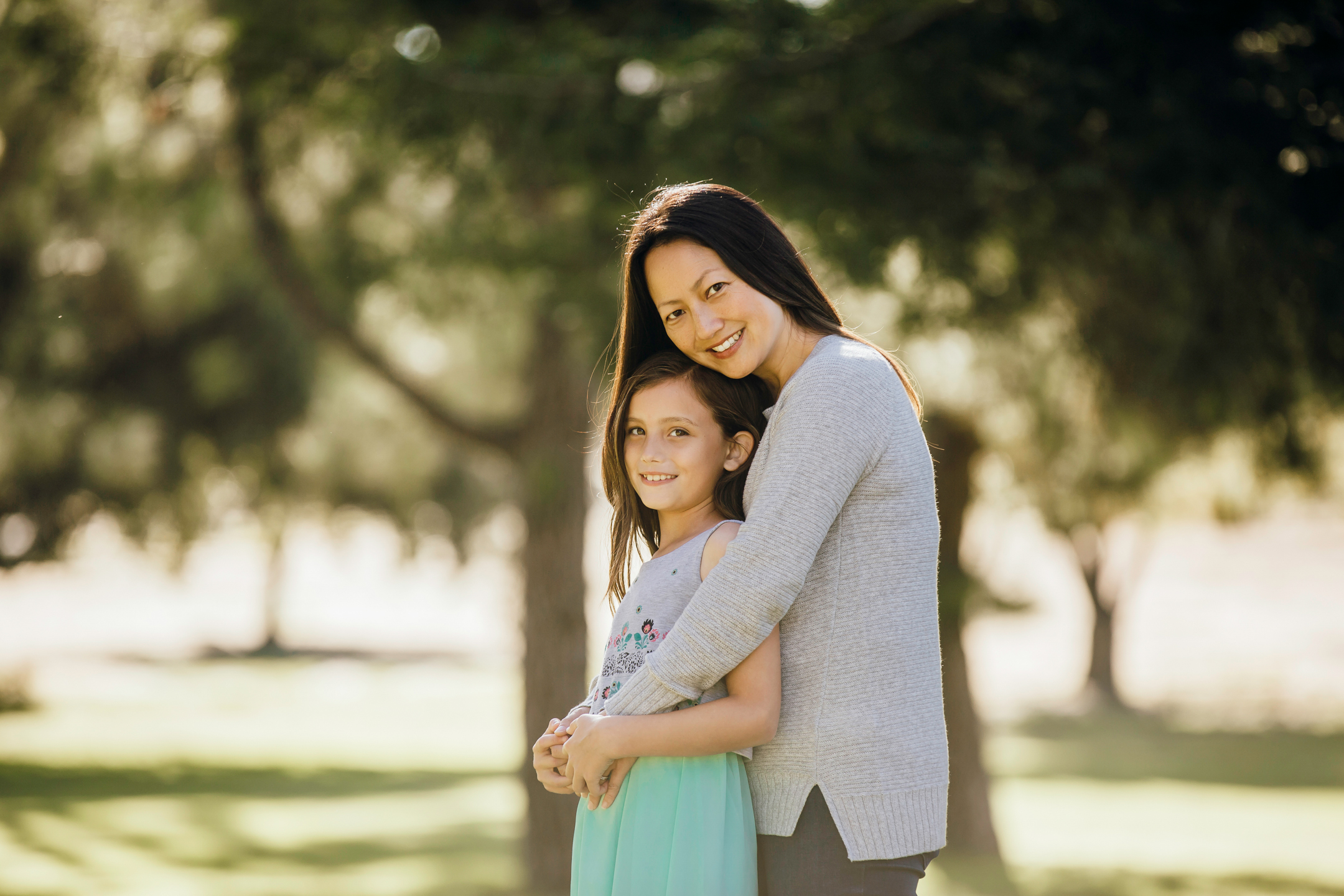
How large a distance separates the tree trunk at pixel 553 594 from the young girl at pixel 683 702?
505cm

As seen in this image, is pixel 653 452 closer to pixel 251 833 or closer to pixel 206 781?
pixel 251 833

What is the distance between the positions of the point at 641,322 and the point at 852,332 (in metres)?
0.41

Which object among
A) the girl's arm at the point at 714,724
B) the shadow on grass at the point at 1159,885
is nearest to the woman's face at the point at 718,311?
the girl's arm at the point at 714,724

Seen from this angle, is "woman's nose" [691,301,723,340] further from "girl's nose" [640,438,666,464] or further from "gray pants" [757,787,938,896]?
"gray pants" [757,787,938,896]

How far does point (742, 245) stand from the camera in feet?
6.46

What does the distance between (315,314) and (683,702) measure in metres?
6.12

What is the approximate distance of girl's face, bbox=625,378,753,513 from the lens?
2033mm

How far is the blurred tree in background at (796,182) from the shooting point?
4102 millimetres

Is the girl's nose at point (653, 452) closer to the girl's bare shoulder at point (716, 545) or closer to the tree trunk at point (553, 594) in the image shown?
the girl's bare shoulder at point (716, 545)

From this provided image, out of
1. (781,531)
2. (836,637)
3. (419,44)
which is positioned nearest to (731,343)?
(781,531)

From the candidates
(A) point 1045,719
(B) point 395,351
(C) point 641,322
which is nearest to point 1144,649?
(A) point 1045,719

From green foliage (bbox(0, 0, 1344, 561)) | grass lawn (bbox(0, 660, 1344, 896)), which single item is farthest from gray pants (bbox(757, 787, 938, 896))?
grass lawn (bbox(0, 660, 1344, 896))

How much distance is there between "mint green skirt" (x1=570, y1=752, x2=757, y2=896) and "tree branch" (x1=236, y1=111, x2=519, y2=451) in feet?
18.5

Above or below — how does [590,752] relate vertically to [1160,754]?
above
